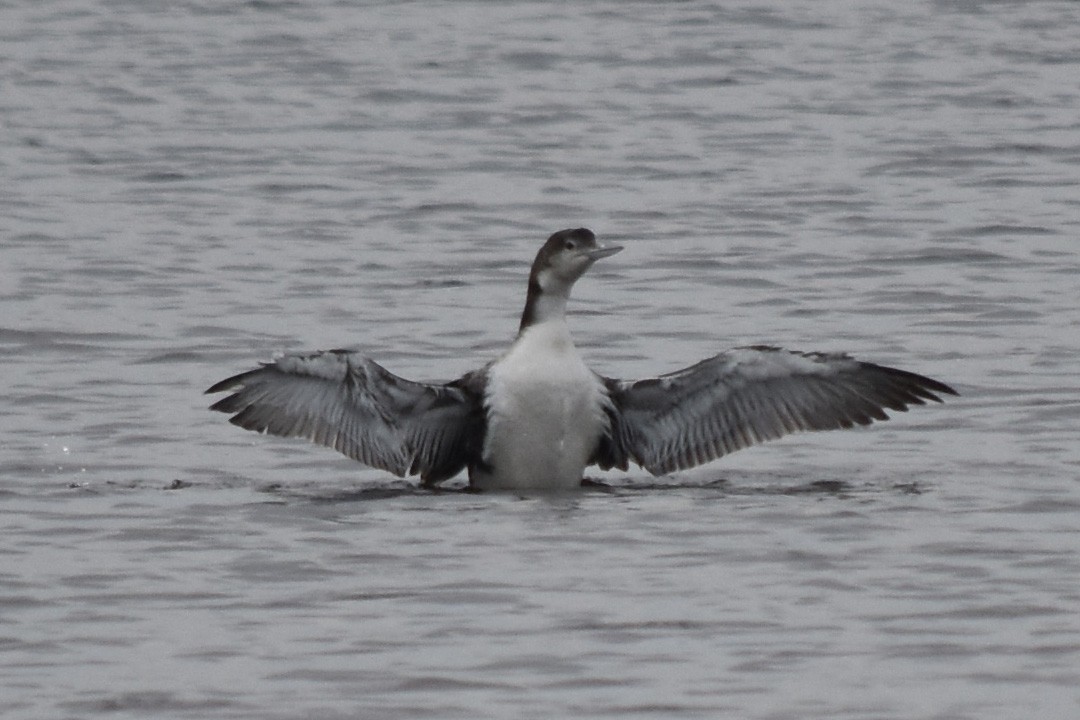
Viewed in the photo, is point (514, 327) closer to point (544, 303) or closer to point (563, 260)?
point (563, 260)

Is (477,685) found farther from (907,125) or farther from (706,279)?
(907,125)

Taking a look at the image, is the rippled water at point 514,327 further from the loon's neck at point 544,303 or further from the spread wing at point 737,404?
the loon's neck at point 544,303

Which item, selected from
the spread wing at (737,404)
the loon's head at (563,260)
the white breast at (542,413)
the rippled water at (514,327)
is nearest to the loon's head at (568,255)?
the loon's head at (563,260)

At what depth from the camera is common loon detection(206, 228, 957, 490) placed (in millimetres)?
10250

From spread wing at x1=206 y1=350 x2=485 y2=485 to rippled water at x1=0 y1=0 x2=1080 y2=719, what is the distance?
18cm

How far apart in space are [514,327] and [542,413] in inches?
144

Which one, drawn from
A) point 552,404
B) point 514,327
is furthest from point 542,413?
point 514,327

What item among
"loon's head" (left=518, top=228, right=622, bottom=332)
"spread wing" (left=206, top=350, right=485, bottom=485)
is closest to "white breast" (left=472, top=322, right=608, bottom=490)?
"spread wing" (left=206, top=350, right=485, bottom=485)

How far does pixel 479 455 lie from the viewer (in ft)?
34.2

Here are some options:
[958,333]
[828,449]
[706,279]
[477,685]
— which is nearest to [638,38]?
[706,279]

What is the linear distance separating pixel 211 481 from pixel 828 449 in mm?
2553

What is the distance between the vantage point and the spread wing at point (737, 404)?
1054cm

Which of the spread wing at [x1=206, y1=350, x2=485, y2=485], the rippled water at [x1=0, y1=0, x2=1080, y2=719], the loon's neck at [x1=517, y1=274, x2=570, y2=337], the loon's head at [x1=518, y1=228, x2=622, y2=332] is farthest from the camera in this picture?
the loon's head at [x1=518, y1=228, x2=622, y2=332]

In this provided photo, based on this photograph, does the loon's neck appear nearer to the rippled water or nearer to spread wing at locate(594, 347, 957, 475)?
spread wing at locate(594, 347, 957, 475)
